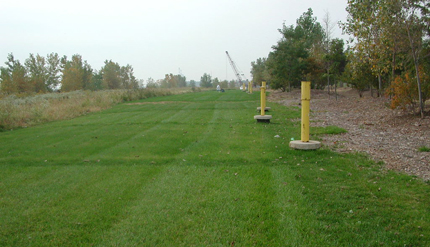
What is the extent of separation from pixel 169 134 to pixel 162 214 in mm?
6116

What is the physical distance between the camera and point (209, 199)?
426 centimetres

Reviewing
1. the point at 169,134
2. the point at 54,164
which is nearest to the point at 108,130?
the point at 169,134

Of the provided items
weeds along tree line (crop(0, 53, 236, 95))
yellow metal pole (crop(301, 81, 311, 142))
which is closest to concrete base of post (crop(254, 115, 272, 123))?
yellow metal pole (crop(301, 81, 311, 142))

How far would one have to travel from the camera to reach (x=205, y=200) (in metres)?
4.23

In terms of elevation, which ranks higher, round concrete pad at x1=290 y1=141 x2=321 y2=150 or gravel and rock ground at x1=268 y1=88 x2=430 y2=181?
round concrete pad at x1=290 y1=141 x2=321 y2=150

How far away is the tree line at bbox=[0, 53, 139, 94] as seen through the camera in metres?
47.5

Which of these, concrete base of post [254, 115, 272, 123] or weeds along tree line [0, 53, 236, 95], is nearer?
concrete base of post [254, 115, 272, 123]

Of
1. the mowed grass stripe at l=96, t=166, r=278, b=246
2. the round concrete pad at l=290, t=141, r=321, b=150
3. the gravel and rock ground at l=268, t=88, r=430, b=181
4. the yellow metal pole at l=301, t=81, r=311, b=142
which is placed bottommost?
the mowed grass stripe at l=96, t=166, r=278, b=246

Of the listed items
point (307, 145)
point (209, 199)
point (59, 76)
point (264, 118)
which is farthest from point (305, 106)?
point (59, 76)

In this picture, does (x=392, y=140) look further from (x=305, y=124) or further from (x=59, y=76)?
(x=59, y=76)

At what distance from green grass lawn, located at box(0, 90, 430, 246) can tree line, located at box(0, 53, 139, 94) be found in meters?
47.0

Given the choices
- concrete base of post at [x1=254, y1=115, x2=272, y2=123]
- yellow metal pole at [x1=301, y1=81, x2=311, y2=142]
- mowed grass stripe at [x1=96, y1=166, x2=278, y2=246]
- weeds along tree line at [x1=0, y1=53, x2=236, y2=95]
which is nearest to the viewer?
mowed grass stripe at [x1=96, y1=166, x2=278, y2=246]

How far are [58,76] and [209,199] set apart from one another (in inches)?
2841

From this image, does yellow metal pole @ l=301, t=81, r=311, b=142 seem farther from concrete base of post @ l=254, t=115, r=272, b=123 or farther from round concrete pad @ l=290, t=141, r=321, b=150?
concrete base of post @ l=254, t=115, r=272, b=123
